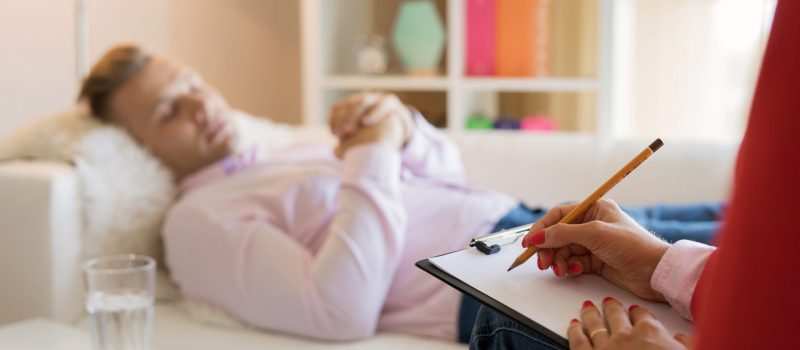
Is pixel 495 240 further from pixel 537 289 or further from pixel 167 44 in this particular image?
pixel 167 44

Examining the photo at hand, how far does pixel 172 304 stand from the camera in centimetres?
175

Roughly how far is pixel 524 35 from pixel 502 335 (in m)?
1.77

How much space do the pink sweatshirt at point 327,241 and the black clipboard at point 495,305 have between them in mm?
594

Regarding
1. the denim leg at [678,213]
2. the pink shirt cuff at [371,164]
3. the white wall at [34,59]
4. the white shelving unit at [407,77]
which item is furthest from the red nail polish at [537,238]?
the white shelving unit at [407,77]

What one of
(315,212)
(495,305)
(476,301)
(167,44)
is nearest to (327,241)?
(315,212)

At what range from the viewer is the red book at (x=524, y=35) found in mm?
2580

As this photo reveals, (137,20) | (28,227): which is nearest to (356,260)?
(28,227)

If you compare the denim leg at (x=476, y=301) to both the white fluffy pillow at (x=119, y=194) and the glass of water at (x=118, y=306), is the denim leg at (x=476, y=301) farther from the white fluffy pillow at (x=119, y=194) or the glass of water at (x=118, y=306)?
the white fluffy pillow at (x=119, y=194)

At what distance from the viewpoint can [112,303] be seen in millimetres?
1339

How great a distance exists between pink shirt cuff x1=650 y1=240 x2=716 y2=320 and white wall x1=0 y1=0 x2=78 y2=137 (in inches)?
64.0

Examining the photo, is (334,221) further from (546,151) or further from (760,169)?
(760,169)

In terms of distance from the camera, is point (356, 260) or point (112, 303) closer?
point (112, 303)

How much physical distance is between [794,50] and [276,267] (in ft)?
3.96

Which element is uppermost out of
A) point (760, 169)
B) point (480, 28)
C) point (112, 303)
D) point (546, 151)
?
point (480, 28)
